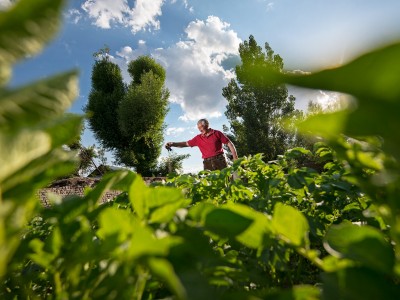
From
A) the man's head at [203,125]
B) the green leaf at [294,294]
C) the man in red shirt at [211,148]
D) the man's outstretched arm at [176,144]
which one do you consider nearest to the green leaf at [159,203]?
the green leaf at [294,294]

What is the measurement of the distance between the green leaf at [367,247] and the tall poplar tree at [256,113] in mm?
23999

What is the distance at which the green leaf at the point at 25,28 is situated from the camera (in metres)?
0.21

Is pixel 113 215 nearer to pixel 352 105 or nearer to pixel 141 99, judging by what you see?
pixel 352 105

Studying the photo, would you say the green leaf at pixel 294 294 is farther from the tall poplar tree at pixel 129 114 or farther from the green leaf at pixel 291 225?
the tall poplar tree at pixel 129 114

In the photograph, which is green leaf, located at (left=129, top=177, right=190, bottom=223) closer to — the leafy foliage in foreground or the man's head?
the leafy foliage in foreground

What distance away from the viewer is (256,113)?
24.8m

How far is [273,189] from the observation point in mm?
1102

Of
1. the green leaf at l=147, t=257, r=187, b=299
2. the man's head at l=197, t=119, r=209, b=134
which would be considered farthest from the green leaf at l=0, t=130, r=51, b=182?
the man's head at l=197, t=119, r=209, b=134

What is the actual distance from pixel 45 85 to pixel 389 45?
0.66 ft

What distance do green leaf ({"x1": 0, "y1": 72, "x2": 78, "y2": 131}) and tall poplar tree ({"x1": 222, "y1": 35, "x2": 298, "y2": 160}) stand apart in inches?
949

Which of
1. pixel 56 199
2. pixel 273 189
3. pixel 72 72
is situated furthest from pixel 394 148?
pixel 273 189

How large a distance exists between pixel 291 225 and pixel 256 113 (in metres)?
24.9

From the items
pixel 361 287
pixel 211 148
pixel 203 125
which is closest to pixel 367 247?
pixel 361 287

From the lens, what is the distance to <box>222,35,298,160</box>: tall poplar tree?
79.9 ft
